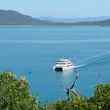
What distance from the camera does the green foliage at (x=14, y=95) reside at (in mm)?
13992

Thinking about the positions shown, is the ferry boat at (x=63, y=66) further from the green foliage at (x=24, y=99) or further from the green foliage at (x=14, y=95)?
the green foliage at (x=14, y=95)

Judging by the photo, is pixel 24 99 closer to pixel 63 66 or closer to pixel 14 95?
pixel 14 95

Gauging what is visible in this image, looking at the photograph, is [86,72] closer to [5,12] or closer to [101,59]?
[101,59]

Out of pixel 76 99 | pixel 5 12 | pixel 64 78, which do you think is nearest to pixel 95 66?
pixel 64 78

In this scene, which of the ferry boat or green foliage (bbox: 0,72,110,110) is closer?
green foliage (bbox: 0,72,110,110)

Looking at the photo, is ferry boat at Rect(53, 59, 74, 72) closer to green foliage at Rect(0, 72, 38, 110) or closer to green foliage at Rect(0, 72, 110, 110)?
green foliage at Rect(0, 72, 110, 110)

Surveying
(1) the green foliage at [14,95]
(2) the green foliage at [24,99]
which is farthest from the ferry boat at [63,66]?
(1) the green foliage at [14,95]

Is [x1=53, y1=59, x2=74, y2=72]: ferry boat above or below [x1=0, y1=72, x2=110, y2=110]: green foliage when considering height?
below

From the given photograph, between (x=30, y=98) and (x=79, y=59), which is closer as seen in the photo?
(x=30, y=98)

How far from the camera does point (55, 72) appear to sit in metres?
50.1

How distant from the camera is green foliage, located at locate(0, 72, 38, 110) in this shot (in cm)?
1399

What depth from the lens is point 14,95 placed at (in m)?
14.2

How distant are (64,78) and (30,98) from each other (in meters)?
32.2

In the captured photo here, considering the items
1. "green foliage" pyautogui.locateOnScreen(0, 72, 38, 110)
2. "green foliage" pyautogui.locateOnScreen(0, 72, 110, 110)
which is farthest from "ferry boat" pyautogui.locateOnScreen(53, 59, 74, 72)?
"green foliage" pyautogui.locateOnScreen(0, 72, 38, 110)
